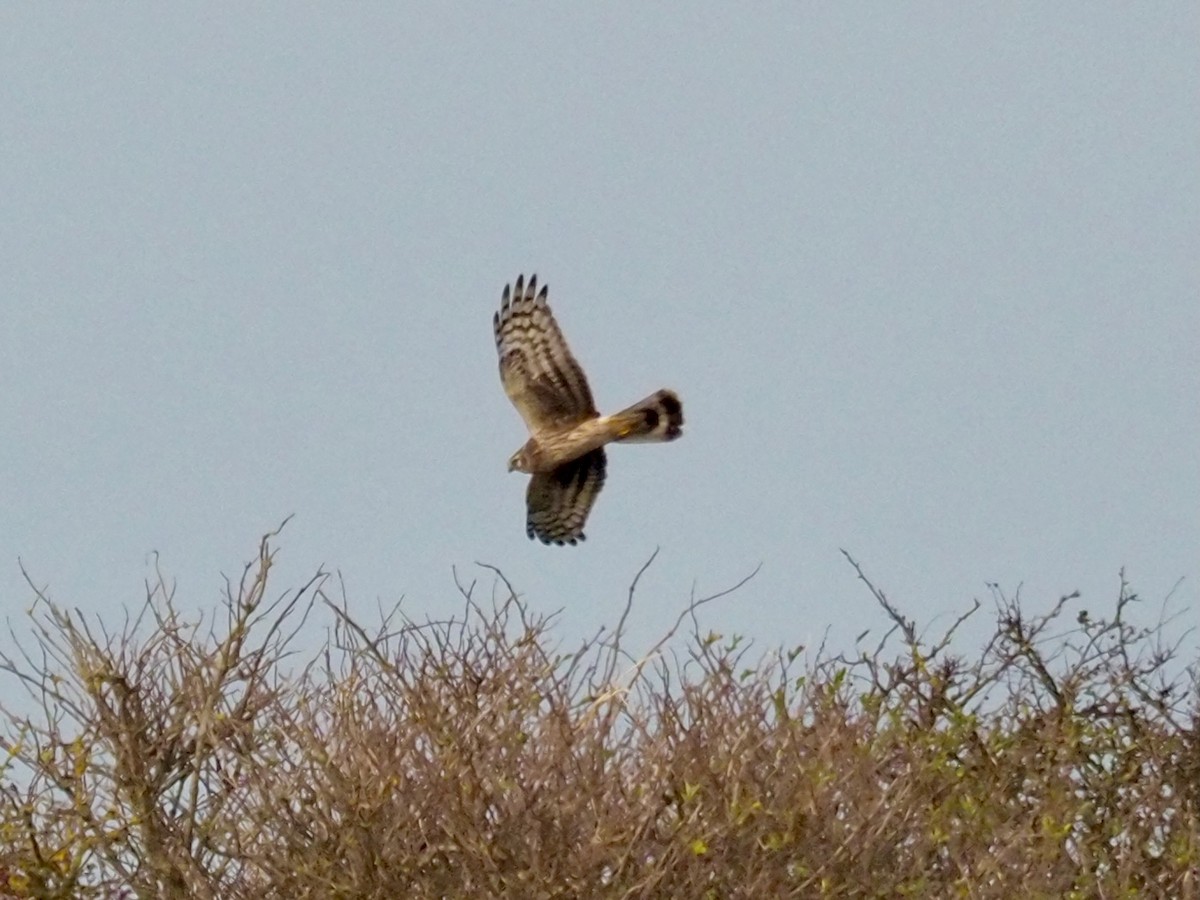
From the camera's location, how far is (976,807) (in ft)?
44.0

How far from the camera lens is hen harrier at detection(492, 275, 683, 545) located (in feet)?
56.2

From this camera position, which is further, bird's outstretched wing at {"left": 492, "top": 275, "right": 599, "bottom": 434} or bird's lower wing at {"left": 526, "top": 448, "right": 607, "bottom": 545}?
bird's lower wing at {"left": 526, "top": 448, "right": 607, "bottom": 545}

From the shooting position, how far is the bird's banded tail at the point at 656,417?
17094mm

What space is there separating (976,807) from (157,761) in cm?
528

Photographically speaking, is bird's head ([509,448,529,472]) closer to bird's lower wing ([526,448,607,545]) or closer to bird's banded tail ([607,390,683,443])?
bird's lower wing ([526,448,607,545])

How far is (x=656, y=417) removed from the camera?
1711 centimetres

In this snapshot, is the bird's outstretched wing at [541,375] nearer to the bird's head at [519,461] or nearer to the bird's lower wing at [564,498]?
the bird's head at [519,461]

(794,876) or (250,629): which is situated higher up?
(250,629)

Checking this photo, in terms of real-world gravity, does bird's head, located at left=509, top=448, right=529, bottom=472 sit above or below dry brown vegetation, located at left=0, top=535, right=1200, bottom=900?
above

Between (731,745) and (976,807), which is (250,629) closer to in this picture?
(731,745)

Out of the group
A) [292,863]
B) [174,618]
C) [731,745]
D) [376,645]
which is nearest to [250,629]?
[174,618]

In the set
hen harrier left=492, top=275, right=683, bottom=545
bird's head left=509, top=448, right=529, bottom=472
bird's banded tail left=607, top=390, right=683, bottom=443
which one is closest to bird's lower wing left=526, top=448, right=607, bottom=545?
hen harrier left=492, top=275, right=683, bottom=545

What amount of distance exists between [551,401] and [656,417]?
976mm

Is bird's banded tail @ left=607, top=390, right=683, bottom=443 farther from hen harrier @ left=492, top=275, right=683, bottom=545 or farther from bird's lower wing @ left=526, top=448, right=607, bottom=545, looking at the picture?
bird's lower wing @ left=526, top=448, right=607, bottom=545
